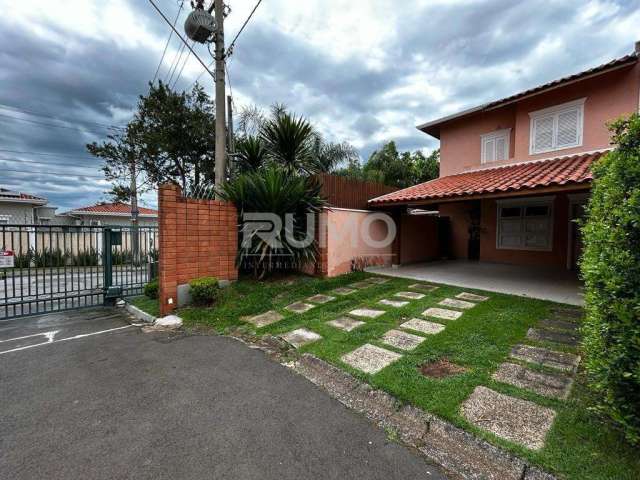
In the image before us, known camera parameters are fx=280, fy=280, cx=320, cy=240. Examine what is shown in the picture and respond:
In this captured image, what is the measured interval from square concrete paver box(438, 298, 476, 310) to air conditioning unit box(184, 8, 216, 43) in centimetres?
920

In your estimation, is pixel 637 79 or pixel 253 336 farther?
pixel 637 79

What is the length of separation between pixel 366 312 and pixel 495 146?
9091 millimetres

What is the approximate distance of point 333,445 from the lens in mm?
2246

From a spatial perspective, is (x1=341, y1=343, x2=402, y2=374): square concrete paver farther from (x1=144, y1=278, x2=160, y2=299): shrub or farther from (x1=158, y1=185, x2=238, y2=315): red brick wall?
(x1=144, y1=278, x2=160, y2=299): shrub

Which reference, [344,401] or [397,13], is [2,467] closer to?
[344,401]

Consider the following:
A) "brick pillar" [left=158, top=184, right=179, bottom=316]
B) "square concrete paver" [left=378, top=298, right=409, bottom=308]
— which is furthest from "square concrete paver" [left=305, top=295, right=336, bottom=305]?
"brick pillar" [left=158, top=184, right=179, bottom=316]

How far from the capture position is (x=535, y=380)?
2.98 meters

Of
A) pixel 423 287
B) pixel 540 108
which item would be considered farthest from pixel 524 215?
pixel 423 287

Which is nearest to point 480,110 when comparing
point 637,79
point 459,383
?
point 637,79

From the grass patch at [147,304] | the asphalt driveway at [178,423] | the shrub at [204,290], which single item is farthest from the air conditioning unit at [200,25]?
the asphalt driveway at [178,423]

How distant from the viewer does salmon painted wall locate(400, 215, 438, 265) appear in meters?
10.3

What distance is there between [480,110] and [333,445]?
1181 cm

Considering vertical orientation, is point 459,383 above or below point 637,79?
below

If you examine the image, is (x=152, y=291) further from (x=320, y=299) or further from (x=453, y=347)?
(x=453, y=347)
